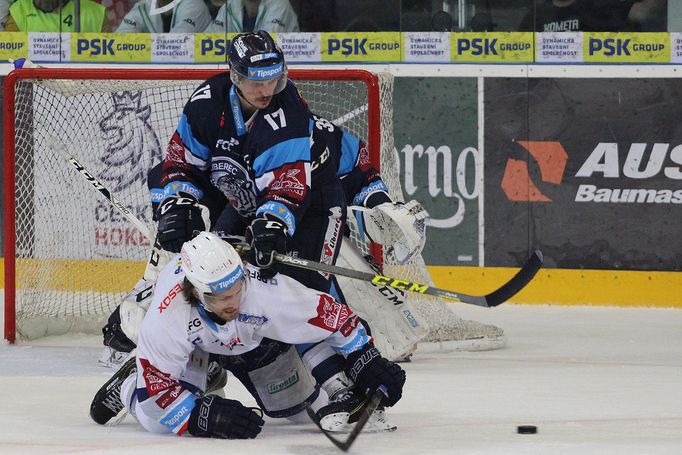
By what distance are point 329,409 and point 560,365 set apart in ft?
6.22

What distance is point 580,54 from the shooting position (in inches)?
289

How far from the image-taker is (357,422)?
3916mm

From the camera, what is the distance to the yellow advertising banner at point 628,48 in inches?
288

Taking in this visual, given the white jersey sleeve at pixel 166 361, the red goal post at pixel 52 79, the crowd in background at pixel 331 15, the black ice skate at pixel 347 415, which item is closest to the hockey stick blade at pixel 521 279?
the black ice skate at pixel 347 415

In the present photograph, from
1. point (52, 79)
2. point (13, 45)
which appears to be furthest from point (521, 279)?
point (13, 45)

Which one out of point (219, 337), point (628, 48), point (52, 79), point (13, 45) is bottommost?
point (219, 337)

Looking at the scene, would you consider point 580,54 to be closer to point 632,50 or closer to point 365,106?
point 632,50

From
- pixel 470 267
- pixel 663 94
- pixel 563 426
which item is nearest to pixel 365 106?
pixel 470 267

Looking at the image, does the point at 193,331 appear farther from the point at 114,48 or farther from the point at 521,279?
the point at 114,48

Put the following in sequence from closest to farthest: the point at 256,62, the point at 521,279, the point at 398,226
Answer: the point at 521,279
the point at 256,62
the point at 398,226

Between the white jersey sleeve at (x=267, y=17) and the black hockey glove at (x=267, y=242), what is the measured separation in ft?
11.6

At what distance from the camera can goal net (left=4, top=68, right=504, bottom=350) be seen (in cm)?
621

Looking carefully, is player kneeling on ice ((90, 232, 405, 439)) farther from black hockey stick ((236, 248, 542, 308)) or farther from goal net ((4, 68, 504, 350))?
goal net ((4, 68, 504, 350))

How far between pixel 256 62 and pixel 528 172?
3227 millimetres
